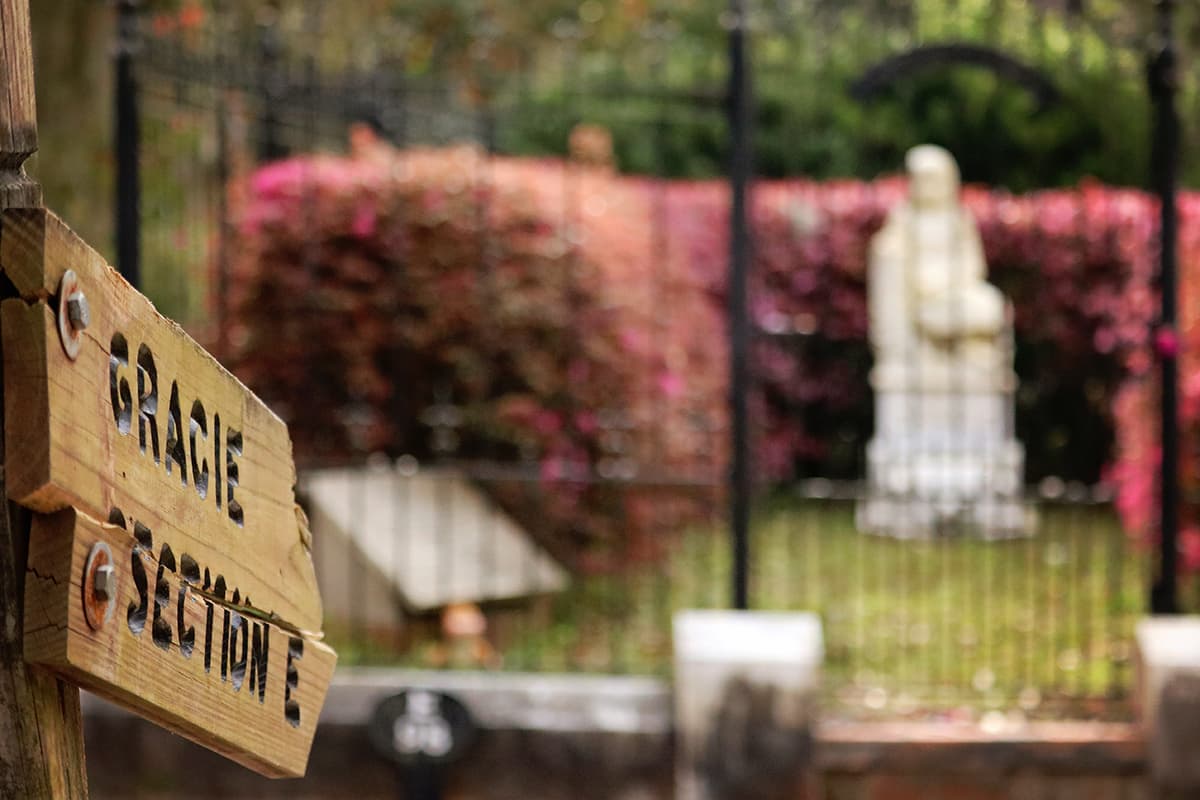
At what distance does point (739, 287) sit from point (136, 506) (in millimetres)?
4057

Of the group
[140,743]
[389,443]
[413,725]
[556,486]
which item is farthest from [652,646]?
[140,743]

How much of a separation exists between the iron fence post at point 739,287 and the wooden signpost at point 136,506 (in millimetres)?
3668

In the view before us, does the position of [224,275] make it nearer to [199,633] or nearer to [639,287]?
[639,287]

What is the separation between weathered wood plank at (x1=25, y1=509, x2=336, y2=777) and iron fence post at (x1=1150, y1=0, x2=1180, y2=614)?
410 cm

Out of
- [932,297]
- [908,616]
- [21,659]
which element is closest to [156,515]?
[21,659]

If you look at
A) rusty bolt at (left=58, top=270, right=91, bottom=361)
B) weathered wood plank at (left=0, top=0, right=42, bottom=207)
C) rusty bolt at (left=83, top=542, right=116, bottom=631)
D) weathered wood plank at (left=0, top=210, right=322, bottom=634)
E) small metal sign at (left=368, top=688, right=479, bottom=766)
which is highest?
weathered wood plank at (left=0, top=0, right=42, bottom=207)

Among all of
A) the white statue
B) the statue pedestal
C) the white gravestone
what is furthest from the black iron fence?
the white statue

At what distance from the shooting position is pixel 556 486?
6.73m

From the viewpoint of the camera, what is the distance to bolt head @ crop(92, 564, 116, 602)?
121 cm

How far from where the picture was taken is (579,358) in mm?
6754

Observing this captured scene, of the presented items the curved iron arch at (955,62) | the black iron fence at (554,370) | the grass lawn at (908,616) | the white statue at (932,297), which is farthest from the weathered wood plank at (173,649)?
the white statue at (932,297)

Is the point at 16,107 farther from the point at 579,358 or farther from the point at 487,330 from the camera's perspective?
the point at 579,358

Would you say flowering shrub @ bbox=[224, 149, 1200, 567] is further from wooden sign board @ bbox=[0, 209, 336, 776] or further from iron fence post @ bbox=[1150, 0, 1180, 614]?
wooden sign board @ bbox=[0, 209, 336, 776]

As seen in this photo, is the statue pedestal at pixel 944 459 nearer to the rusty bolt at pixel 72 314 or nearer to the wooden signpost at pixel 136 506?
the wooden signpost at pixel 136 506
